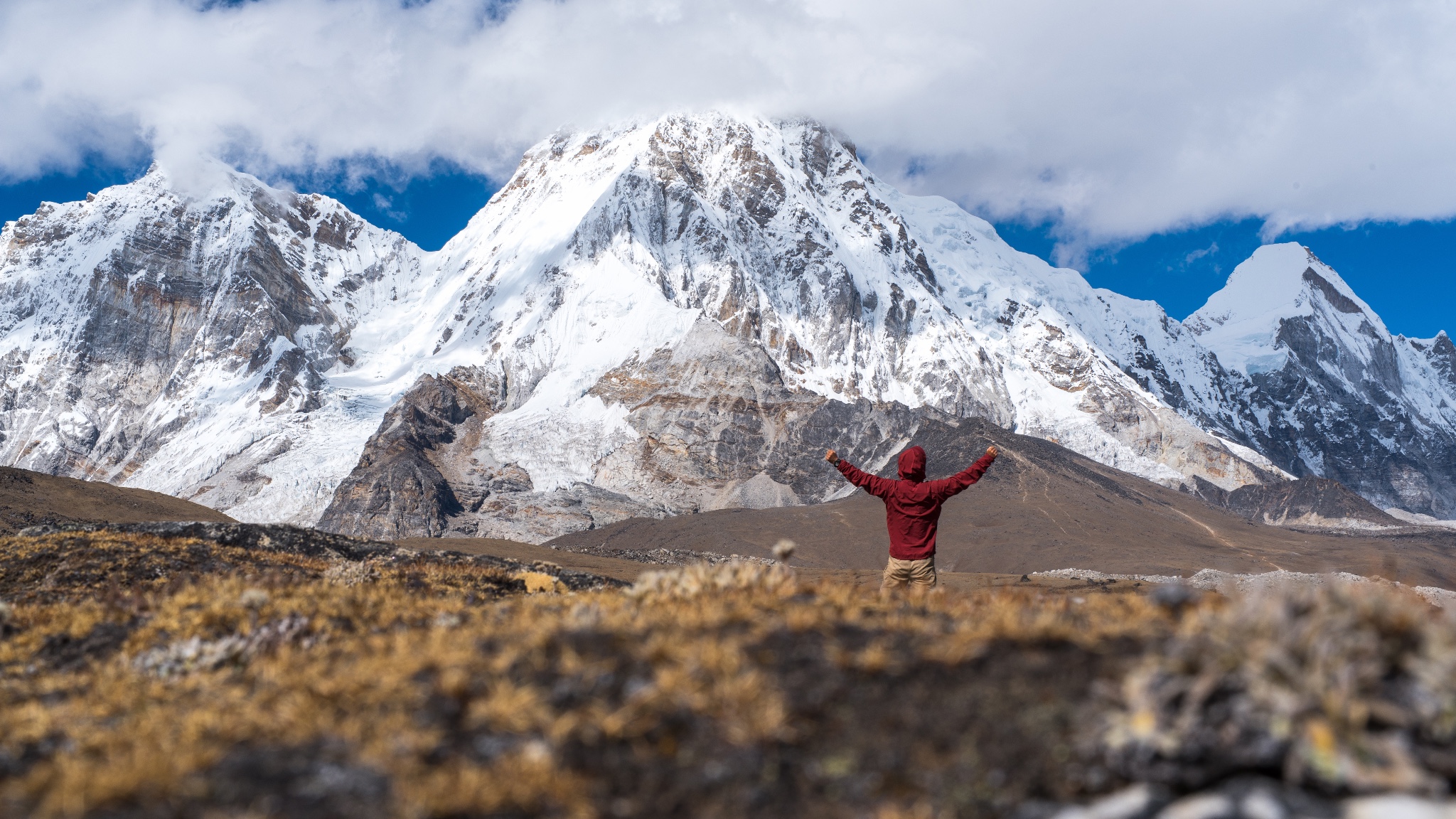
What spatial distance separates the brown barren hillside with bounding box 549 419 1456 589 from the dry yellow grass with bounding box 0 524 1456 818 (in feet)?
198

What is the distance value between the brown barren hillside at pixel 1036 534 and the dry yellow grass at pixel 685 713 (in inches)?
2372

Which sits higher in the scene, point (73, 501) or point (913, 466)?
point (913, 466)

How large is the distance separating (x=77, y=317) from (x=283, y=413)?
224 feet

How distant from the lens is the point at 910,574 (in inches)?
440

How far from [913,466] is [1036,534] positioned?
72724 millimetres

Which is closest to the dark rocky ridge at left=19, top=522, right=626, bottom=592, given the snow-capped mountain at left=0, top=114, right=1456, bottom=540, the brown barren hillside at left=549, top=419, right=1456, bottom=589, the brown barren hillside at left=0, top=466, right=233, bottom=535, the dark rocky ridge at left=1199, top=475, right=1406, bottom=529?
the brown barren hillside at left=0, top=466, right=233, bottom=535

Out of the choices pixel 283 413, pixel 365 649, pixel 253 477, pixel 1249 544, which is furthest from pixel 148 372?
pixel 365 649

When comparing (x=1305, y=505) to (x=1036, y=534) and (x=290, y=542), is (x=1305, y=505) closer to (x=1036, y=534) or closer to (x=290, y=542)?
(x=1036, y=534)

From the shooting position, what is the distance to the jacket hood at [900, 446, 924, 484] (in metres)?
11.1

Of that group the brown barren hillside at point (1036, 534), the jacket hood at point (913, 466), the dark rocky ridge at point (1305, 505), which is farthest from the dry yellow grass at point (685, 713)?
the dark rocky ridge at point (1305, 505)

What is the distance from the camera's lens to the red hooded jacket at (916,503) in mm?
11031

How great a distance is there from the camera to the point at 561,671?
5.61 metres

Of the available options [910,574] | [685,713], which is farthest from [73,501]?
[685,713]

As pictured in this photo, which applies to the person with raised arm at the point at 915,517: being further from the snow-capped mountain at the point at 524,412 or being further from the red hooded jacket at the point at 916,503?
the snow-capped mountain at the point at 524,412
